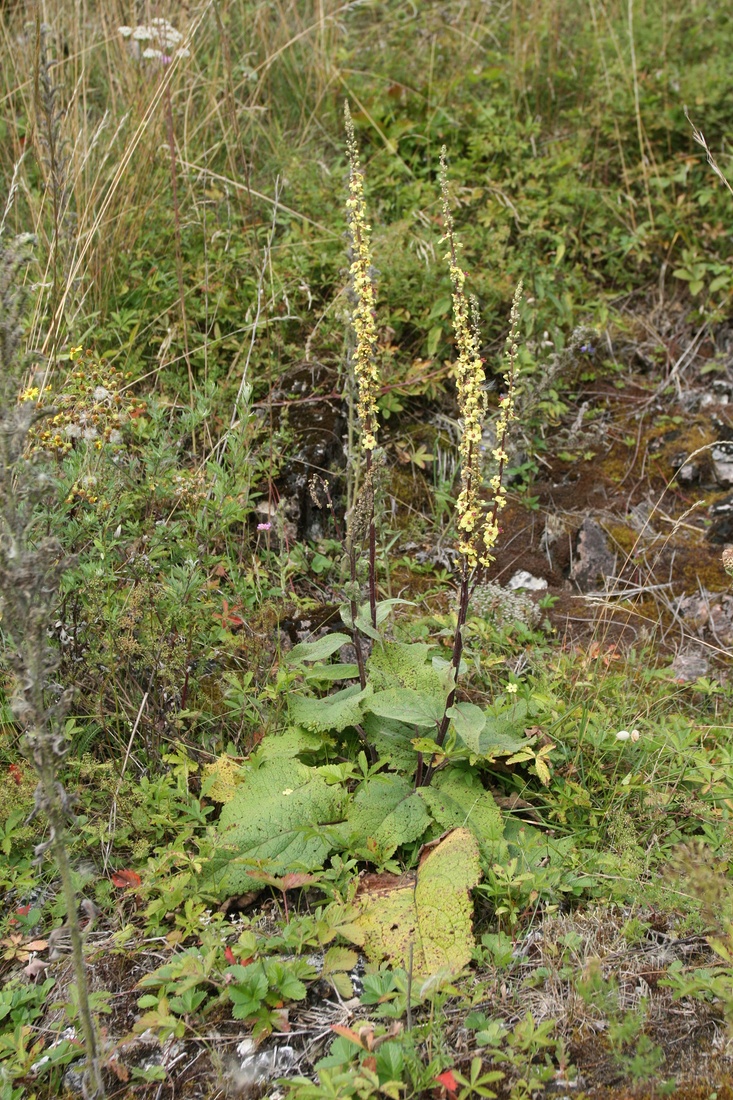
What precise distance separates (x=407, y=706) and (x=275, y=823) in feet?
1.57

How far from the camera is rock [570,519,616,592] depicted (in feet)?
12.4

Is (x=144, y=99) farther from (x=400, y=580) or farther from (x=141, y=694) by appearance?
(x=141, y=694)

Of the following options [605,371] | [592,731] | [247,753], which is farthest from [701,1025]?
[605,371]

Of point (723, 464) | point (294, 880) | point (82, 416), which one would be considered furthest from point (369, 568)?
point (723, 464)

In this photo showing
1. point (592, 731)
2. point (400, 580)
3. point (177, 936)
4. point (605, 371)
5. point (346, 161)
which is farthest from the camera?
point (346, 161)

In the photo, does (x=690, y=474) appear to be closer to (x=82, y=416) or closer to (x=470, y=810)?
(x=470, y=810)

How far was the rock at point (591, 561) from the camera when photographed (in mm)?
3781

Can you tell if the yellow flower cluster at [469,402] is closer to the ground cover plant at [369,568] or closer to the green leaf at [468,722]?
the ground cover plant at [369,568]

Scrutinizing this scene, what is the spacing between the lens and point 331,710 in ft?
8.48

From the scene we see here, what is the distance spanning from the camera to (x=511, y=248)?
14.6 ft

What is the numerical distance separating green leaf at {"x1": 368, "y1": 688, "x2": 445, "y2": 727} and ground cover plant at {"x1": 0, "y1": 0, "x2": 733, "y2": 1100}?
0.6 inches

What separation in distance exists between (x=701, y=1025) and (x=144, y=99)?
4394mm

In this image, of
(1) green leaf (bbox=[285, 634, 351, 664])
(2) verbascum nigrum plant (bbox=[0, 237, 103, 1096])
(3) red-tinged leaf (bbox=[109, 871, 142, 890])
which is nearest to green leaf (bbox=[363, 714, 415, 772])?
(1) green leaf (bbox=[285, 634, 351, 664])

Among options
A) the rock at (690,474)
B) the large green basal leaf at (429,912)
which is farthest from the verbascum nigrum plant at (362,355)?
the rock at (690,474)
